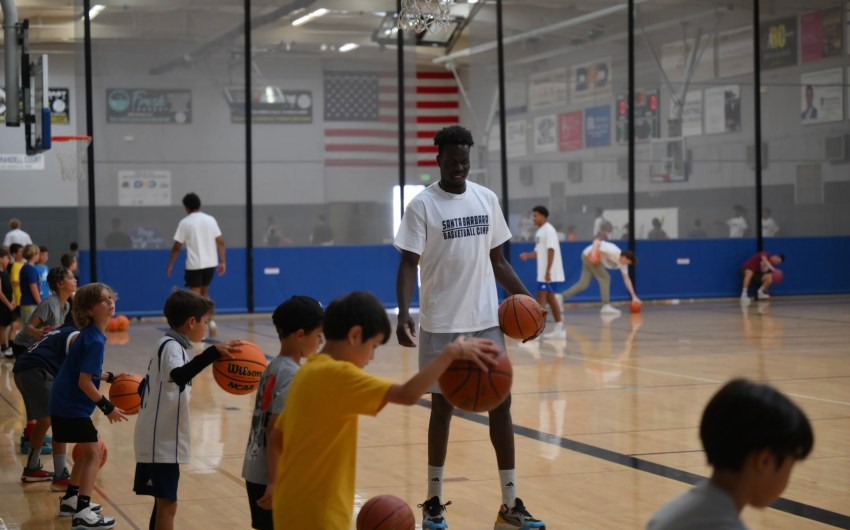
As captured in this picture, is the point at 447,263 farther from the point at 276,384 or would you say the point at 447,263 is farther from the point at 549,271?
the point at 549,271

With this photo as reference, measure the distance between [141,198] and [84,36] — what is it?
2.74 metres

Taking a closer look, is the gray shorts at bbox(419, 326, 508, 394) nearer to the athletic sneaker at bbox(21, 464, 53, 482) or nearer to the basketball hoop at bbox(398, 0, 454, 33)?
the athletic sneaker at bbox(21, 464, 53, 482)

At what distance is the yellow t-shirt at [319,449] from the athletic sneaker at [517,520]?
2.09 meters

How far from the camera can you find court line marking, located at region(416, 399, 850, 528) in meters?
5.46

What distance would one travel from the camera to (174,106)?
1930 cm

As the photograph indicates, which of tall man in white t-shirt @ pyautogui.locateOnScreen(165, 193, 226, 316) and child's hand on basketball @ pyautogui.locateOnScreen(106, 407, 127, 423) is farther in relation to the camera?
tall man in white t-shirt @ pyautogui.locateOnScreen(165, 193, 226, 316)

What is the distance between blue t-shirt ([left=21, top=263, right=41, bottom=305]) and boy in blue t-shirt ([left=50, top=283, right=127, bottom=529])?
7.10m

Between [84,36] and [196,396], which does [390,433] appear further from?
[84,36]

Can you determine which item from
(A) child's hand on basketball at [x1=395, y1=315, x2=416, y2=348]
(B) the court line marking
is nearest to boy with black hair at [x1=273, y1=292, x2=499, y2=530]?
(A) child's hand on basketball at [x1=395, y1=315, x2=416, y2=348]

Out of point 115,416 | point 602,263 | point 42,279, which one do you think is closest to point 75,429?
point 115,416

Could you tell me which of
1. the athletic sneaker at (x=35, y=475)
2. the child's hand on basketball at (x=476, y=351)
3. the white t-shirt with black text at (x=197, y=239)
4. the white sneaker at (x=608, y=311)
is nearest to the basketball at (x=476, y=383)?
the child's hand on basketball at (x=476, y=351)

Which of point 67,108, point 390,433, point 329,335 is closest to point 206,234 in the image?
point 67,108

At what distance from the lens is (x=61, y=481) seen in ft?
20.7

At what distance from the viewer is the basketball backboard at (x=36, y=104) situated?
353 inches
